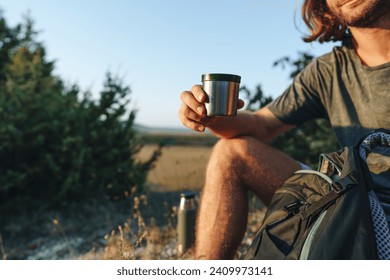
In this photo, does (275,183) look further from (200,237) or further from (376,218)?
(376,218)

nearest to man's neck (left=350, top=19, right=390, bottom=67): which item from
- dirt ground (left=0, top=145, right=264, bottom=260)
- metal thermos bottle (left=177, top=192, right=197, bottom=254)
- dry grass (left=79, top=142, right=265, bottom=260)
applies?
dry grass (left=79, top=142, right=265, bottom=260)

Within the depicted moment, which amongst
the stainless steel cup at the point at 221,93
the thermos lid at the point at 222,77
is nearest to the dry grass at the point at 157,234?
the stainless steel cup at the point at 221,93

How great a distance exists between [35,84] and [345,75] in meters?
4.81

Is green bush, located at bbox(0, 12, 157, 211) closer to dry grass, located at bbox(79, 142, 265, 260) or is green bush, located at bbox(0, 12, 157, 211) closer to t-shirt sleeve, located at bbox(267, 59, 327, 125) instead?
dry grass, located at bbox(79, 142, 265, 260)

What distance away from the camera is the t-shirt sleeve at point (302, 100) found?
8.50 feet

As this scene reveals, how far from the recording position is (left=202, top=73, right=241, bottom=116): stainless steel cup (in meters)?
1.84

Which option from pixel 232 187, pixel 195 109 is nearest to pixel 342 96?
pixel 232 187

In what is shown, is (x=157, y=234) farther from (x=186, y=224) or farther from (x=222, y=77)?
(x=222, y=77)

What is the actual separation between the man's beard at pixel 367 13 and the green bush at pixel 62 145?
151 inches

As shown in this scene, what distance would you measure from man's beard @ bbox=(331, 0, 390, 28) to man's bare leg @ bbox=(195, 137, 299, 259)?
0.96m

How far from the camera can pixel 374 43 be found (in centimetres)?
230

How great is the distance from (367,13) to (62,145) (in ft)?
13.6

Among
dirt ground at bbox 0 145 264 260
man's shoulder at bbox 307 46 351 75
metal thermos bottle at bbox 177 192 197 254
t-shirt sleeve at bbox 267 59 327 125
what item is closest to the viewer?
man's shoulder at bbox 307 46 351 75
